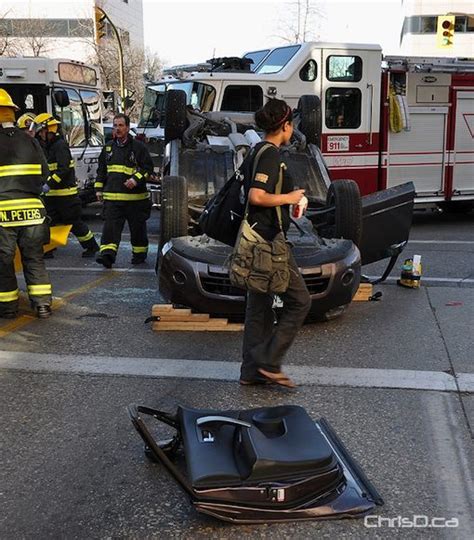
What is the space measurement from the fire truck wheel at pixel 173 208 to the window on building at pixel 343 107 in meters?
5.92

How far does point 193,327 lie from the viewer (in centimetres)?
549

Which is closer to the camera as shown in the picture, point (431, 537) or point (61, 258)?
Result: point (431, 537)

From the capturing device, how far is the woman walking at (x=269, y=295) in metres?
3.88

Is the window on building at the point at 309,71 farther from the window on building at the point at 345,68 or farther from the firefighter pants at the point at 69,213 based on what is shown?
the firefighter pants at the point at 69,213

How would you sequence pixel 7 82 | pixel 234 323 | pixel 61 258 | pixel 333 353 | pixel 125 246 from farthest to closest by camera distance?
pixel 7 82 → pixel 125 246 → pixel 61 258 → pixel 234 323 → pixel 333 353

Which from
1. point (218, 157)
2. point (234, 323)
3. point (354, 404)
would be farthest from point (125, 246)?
point (354, 404)

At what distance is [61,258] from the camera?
29.2ft

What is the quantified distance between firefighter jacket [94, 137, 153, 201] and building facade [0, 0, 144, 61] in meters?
28.2

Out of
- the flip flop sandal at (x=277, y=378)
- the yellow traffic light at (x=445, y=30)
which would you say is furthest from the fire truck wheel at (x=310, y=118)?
the yellow traffic light at (x=445, y=30)

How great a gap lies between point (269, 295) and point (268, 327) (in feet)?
0.73

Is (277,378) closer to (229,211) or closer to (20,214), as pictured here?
(229,211)

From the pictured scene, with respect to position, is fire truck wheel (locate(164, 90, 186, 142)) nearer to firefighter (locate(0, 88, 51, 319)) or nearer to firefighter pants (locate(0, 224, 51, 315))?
firefighter (locate(0, 88, 51, 319))

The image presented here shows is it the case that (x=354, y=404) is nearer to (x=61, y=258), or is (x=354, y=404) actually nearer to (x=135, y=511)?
(x=135, y=511)

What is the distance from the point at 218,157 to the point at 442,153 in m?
6.16
